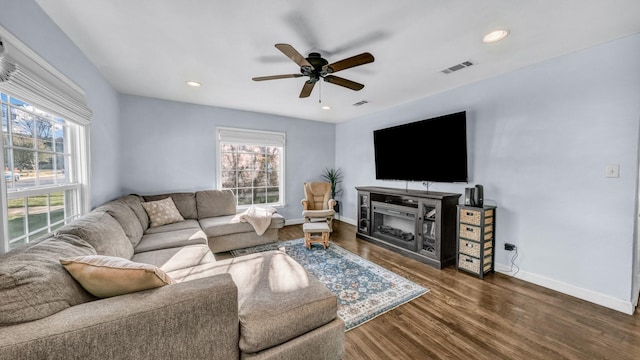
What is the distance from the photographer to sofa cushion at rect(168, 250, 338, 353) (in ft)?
3.84

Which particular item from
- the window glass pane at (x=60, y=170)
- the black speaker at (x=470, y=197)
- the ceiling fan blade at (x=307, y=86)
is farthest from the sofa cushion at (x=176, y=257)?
the black speaker at (x=470, y=197)

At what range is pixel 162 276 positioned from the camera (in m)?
1.14

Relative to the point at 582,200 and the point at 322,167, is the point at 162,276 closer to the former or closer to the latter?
the point at 582,200

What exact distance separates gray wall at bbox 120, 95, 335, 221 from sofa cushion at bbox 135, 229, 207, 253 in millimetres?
1453

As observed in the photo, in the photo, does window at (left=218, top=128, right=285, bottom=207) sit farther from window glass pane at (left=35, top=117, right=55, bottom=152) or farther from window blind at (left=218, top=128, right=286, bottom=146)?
window glass pane at (left=35, top=117, right=55, bottom=152)

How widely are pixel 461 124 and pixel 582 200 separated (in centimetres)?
138

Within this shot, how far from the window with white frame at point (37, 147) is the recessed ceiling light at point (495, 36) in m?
3.20

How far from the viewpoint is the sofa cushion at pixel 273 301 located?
3.84ft

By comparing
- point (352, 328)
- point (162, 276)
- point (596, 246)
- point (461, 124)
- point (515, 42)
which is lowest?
point (352, 328)

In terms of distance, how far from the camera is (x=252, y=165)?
472cm

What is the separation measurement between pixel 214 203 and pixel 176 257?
187 centimetres

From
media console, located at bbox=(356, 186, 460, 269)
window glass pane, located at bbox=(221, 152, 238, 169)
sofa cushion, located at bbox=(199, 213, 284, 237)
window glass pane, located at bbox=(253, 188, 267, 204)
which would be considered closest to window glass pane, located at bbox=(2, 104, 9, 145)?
sofa cushion, located at bbox=(199, 213, 284, 237)

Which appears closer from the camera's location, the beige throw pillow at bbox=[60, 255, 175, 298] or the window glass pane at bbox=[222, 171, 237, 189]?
the beige throw pillow at bbox=[60, 255, 175, 298]

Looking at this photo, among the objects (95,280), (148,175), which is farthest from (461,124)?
(148,175)
